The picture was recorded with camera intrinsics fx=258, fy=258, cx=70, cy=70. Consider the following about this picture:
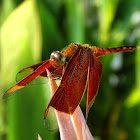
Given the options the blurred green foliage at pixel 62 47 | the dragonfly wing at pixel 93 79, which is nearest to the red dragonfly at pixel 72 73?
the dragonfly wing at pixel 93 79

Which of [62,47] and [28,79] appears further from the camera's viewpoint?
[62,47]

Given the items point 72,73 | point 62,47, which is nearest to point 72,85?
point 72,73

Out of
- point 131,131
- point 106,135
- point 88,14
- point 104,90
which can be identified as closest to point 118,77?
point 104,90

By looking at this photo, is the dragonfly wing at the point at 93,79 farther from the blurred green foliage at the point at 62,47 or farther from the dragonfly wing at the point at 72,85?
the blurred green foliage at the point at 62,47

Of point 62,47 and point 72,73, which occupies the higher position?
point 62,47

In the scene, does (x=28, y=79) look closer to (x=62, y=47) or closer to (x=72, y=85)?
(x=72, y=85)
